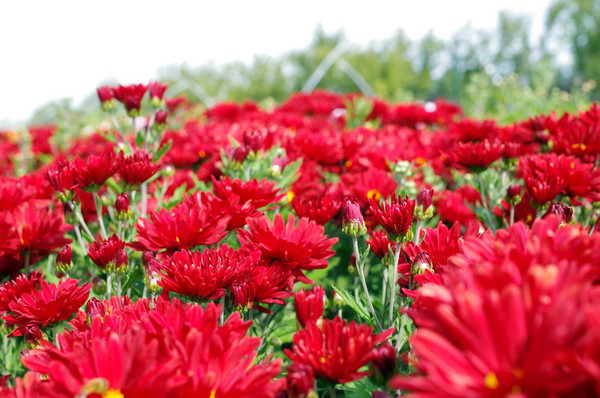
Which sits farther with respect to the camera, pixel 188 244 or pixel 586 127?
pixel 586 127

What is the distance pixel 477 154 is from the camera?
1715mm

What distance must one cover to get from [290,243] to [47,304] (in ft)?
2.03

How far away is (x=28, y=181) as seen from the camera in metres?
1.98

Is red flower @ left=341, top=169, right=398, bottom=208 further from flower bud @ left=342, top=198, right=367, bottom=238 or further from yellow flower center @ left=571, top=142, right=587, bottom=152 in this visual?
yellow flower center @ left=571, top=142, right=587, bottom=152

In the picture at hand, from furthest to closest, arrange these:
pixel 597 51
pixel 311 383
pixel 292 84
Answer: pixel 597 51, pixel 292 84, pixel 311 383

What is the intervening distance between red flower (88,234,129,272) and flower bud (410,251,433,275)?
83cm

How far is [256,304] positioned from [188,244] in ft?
0.85

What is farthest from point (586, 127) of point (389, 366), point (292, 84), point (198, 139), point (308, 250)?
point (292, 84)

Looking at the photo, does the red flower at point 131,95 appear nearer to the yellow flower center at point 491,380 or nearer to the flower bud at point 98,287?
the flower bud at point 98,287

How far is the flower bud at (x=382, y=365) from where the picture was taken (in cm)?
82

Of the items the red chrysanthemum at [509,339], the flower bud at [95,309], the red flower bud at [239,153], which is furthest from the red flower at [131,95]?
the red chrysanthemum at [509,339]

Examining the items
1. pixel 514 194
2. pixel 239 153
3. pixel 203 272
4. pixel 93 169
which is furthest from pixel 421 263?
pixel 93 169

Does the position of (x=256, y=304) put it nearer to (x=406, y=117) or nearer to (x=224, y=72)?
(x=406, y=117)

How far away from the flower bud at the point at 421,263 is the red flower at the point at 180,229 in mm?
536
